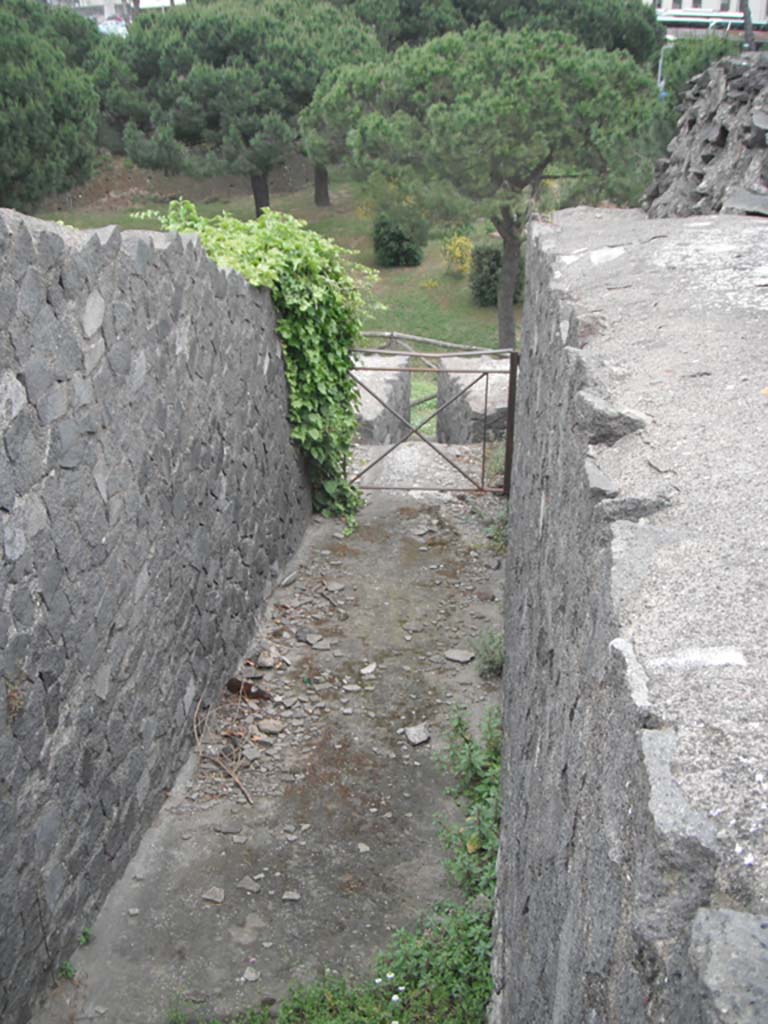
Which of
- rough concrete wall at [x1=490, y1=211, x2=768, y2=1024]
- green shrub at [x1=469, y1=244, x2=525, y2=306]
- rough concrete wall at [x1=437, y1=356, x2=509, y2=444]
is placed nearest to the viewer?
rough concrete wall at [x1=490, y1=211, x2=768, y2=1024]

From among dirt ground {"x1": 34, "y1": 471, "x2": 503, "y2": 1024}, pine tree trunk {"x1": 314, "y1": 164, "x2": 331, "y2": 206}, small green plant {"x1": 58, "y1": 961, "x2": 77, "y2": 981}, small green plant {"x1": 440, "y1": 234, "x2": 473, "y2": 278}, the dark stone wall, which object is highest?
pine tree trunk {"x1": 314, "y1": 164, "x2": 331, "y2": 206}

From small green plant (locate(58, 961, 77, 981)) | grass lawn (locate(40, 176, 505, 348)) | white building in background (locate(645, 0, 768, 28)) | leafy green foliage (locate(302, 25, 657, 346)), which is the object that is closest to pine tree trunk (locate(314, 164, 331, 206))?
grass lawn (locate(40, 176, 505, 348))

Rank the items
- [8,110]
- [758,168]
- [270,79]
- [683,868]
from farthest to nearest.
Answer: [270,79]
[8,110]
[758,168]
[683,868]

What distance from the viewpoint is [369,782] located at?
4297 mm

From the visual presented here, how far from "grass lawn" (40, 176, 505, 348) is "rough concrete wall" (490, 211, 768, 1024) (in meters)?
12.9

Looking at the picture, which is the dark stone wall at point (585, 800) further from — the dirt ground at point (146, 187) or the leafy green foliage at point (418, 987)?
the dirt ground at point (146, 187)

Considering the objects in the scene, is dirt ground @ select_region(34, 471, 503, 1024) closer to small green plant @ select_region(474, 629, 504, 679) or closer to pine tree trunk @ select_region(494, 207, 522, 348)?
small green plant @ select_region(474, 629, 504, 679)

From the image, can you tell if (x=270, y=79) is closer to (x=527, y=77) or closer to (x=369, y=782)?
(x=527, y=77)

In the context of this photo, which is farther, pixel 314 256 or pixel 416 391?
pixel 416 391

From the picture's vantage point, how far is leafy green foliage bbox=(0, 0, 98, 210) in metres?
16.2

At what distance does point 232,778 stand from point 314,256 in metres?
3.48

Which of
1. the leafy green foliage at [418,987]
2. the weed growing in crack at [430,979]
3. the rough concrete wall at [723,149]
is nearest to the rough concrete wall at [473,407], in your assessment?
the rough concrete wall at [723,149]

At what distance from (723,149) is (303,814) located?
170 inches

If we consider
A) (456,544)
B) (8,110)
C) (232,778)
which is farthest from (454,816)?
(8,110)
